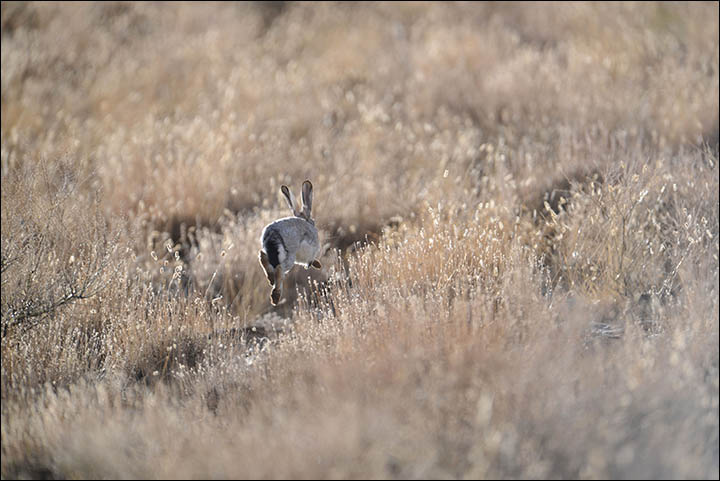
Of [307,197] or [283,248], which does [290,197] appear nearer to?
[307,197]

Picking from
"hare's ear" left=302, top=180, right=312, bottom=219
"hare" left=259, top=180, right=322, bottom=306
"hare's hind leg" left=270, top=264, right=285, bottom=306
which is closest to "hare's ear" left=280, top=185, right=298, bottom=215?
"hare's ear" left=302, top=180, right=312, bottom=219

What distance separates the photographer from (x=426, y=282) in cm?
423

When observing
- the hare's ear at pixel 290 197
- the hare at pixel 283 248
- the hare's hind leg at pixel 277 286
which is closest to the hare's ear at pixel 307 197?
the hare's ear at pixel 290 197

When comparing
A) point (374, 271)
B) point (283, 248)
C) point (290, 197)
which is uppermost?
point (290, 197)

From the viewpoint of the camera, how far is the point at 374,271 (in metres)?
4.26

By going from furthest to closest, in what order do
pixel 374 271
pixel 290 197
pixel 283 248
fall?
1. pixel 290 197
2. pixel 374 271
3. pixel 283 248

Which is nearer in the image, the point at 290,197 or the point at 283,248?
the point at 283,248

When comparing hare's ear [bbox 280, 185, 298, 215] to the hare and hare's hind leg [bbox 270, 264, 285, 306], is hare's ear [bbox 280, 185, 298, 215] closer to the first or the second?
the hare

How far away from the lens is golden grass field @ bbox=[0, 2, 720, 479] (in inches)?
112

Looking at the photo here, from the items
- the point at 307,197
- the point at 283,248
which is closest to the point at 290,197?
the point at 307,197

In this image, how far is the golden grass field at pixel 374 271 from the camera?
112 inches

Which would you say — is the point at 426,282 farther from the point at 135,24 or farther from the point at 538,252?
the point at 135,24

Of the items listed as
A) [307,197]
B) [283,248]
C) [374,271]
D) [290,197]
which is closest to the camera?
[283,248]

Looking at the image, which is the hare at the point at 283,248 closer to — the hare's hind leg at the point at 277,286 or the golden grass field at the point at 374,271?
the hare's hind leg at the point at 277,286
